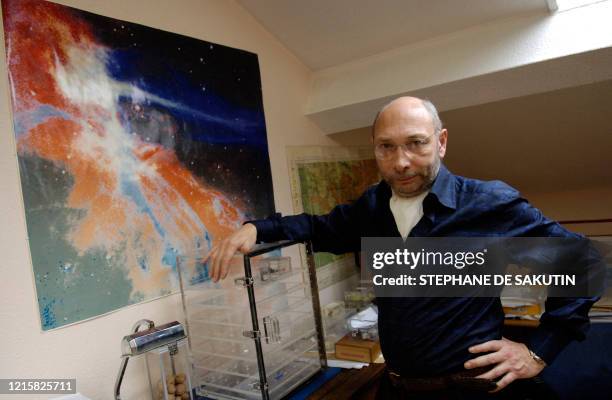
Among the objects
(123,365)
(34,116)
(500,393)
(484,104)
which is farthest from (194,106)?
(484,104)

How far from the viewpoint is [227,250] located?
1.36 metres

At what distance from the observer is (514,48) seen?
186cm

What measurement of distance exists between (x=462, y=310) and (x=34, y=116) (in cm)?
131

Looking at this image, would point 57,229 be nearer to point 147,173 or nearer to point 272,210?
point 147,173

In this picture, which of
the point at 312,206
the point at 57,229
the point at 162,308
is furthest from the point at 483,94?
the point at 57,229

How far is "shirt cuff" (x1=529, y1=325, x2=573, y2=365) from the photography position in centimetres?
116

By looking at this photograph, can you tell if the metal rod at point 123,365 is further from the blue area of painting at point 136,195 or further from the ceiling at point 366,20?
the ceiling at point 366,20

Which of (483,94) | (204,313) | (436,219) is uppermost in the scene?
(483,94)

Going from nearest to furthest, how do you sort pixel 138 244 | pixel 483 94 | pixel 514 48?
1. pixel 138 244
2. pixel 514 48
3. pixel 483 94

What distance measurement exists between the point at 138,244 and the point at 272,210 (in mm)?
715

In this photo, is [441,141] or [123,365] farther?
[441,141]

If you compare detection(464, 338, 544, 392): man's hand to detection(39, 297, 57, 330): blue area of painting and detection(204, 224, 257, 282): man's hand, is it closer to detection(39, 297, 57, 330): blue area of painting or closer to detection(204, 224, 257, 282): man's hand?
detection(204, 224, 257, 282): man's hand

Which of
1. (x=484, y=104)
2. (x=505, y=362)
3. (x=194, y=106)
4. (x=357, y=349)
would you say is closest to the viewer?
(x=505, y=362)

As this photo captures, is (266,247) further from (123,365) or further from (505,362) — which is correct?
(505,362)
